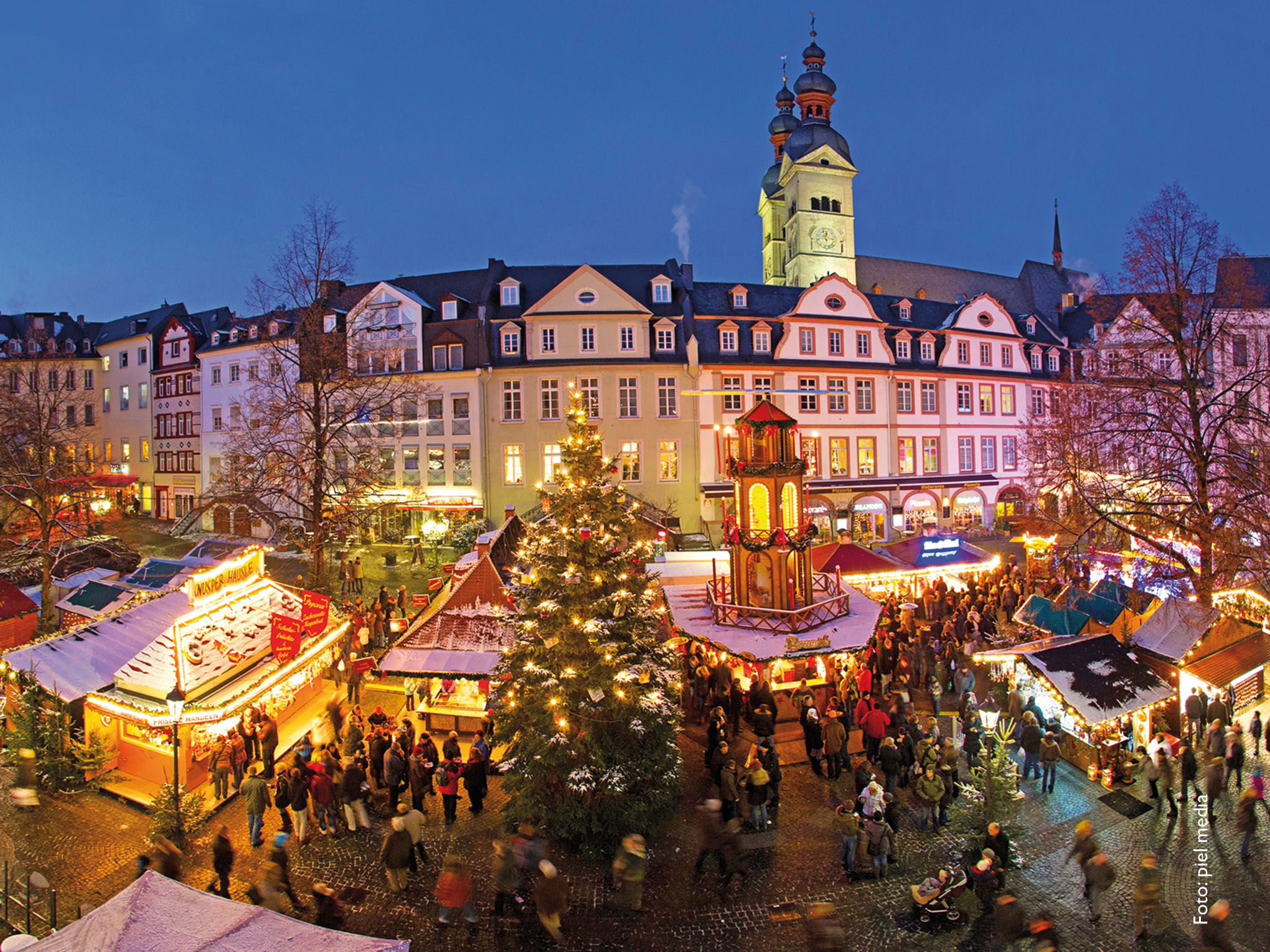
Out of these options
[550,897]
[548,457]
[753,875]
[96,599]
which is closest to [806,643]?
[753,875]

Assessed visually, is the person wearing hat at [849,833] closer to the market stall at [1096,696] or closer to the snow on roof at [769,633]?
the snow on roof at [769,633]

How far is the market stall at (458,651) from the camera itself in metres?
13.1

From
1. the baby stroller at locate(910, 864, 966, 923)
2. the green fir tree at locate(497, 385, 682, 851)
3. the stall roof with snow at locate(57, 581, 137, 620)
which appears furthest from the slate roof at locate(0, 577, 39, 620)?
the baby stroller at locate(910, 864, 966, 923)

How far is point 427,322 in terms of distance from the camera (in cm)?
3406

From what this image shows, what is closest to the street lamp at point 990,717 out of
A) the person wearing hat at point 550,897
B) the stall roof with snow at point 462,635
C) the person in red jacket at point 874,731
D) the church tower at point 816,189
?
the person in red jacket at point 874,731

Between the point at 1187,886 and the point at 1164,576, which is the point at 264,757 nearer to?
the point at 1187,886

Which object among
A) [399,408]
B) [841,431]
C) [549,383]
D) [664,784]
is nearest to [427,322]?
[399,408]

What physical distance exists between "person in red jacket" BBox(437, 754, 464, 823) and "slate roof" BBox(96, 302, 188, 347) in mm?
45411

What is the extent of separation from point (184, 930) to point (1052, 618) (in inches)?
664

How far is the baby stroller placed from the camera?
7.94 metres

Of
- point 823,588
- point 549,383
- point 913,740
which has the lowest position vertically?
point 913,740

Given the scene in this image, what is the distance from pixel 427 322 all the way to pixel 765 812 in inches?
1170

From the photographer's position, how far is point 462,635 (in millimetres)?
13867

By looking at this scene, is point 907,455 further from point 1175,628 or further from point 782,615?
point 782,615
